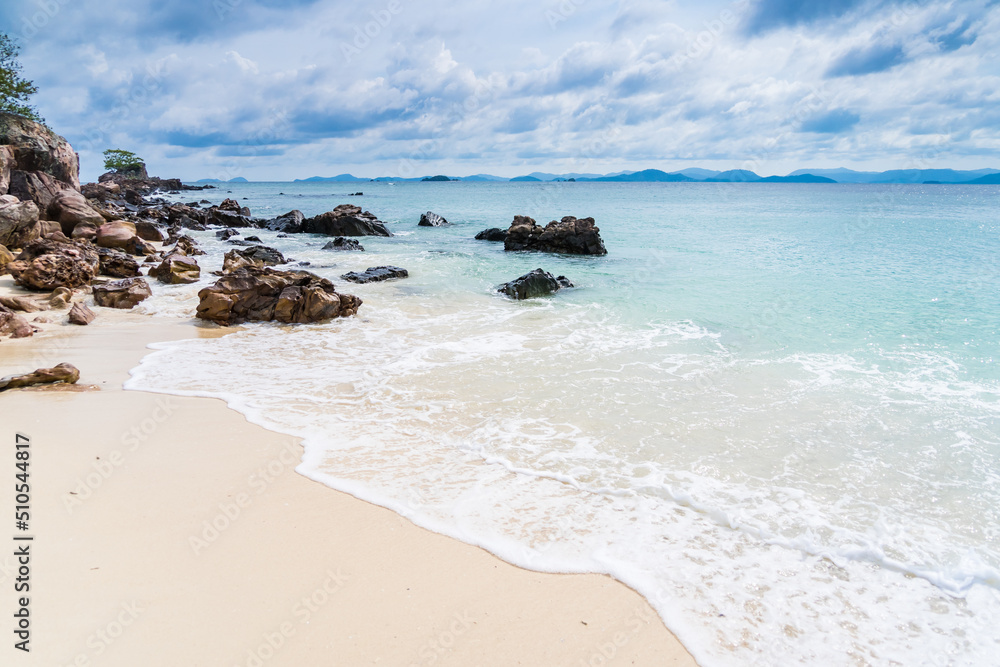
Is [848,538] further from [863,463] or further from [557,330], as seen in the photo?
[557,330]

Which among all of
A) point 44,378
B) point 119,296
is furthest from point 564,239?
point 44,378

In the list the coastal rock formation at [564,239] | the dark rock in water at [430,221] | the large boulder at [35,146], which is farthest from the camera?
the dark rock in water at [430,221]

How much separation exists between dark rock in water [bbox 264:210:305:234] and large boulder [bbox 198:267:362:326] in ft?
84.6

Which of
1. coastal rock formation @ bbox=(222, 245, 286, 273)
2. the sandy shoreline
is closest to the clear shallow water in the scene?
the sandy shoreline

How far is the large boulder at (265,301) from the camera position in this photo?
1162cm

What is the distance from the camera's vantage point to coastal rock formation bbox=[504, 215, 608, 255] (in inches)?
954

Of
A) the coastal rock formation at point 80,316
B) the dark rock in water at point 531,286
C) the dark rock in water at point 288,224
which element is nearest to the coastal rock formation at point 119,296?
the coastal rock formation at point 80,316

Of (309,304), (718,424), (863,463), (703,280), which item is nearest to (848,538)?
(863,463)

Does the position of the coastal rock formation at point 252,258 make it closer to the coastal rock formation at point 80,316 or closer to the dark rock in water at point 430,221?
the coastal rock formation at point 80,316

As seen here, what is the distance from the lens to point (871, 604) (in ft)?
12.7

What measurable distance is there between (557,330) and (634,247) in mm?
17368

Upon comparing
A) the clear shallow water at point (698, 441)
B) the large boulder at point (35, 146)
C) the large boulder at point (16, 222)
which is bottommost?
the clear shallow water at point (698, 441)

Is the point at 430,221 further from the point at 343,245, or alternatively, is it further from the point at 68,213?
the point at 68,213

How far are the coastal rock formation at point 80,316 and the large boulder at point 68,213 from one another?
12129mm
